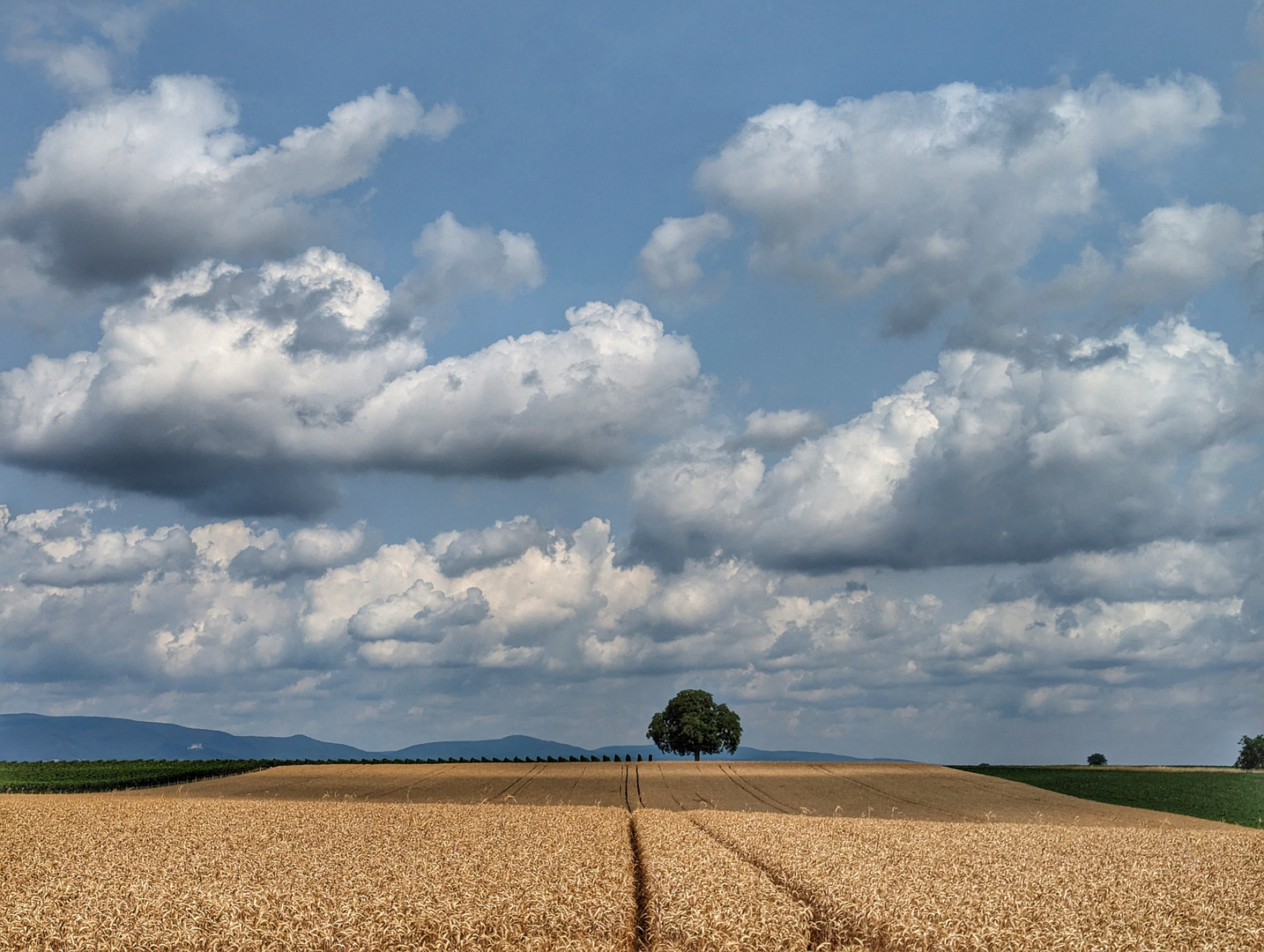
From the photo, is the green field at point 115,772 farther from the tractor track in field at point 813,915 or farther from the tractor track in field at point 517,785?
the tractor track in field at point 813,915

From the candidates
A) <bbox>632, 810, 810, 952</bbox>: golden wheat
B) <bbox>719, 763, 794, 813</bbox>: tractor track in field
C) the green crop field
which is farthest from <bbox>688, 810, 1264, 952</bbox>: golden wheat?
the green crop field

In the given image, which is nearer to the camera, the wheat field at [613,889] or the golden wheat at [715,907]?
the golden wheat at [715,907]

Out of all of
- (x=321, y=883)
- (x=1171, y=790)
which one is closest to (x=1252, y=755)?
(x=1171, y=790)

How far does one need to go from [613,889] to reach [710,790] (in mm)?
49527

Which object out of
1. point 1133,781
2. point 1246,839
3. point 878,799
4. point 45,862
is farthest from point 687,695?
point 45,862

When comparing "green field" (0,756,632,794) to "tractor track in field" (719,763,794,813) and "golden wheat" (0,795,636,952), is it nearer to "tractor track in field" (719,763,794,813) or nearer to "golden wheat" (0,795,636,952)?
"tractor track in field" (719,763,794,813)

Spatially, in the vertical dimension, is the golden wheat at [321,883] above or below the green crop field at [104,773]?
above

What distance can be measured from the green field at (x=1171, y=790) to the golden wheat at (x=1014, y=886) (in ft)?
111

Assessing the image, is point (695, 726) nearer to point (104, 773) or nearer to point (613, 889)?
point (104, 773)

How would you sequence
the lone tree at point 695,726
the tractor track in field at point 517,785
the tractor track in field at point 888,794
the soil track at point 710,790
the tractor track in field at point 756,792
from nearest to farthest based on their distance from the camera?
1. the tractor track in field at point 756,792
2. the soil track at point 710,790
3. the tractor track in field at point 888,794
4. the tractor track in field at point 517,785
5. the lone tree at point 695,726

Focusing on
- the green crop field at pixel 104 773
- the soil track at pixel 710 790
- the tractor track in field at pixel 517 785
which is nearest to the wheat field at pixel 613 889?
the soil track at pixel 710 790

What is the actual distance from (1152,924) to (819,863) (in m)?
6.60

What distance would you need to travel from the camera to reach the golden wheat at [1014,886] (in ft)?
45.3

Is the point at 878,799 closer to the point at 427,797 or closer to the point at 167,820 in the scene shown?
the point at 427,797
